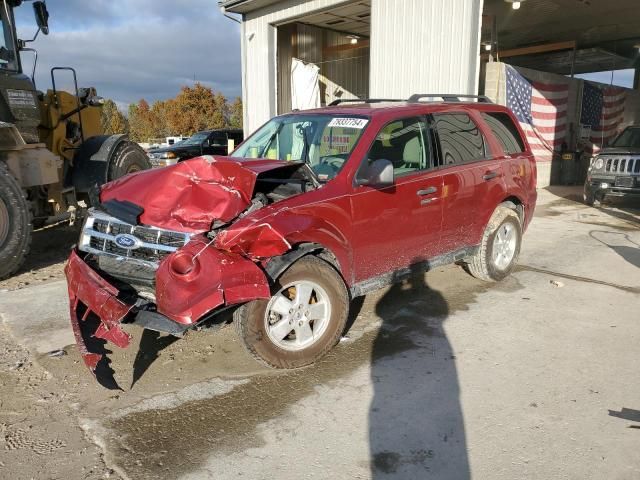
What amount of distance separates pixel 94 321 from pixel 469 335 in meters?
3.00

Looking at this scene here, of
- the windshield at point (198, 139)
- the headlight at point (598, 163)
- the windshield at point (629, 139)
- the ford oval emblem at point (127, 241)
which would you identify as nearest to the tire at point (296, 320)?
the ford oval emblem at point (127, 241)

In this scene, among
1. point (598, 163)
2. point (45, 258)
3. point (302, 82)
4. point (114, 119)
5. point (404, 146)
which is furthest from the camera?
point (114, 119)

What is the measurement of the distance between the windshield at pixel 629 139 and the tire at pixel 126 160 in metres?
10.2

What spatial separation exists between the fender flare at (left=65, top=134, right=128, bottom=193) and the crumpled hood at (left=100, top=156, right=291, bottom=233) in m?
3.65

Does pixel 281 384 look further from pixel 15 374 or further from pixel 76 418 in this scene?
pixel 15 374

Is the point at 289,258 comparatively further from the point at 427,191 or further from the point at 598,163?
the point at 598,163

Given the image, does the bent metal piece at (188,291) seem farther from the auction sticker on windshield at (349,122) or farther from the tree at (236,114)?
the tree at (236,114)

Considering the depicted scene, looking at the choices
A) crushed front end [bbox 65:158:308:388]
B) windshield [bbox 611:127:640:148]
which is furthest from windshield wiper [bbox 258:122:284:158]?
windshield [bbox 611:127:640:148]

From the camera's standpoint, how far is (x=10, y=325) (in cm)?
464

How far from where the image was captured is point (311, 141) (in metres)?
4.61

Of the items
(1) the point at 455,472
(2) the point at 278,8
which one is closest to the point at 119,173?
(1) the point at 455,472

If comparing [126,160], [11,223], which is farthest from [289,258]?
[126,160]

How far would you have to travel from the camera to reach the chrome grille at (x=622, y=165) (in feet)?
34.7

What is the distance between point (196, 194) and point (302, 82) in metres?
13.8
